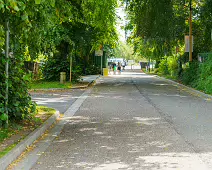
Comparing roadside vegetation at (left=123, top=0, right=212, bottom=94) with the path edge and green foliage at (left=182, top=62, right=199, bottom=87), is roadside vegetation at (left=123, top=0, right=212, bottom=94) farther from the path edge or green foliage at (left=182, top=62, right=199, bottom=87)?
the path edge

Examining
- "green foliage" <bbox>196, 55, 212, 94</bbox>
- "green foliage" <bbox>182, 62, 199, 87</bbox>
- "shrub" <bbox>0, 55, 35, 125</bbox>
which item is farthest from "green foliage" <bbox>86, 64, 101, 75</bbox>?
"shrub" <bbox>0, 55, 35, 125</bbox>

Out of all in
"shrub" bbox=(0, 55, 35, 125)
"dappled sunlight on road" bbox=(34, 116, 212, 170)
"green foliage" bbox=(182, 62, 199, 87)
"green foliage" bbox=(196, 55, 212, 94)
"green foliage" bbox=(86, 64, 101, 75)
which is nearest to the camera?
"dappled sunlight on road" bbox=(34, 116, 212, 170)

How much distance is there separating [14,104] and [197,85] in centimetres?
1601

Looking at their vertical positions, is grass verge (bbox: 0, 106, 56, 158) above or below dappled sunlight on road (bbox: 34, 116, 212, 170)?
above

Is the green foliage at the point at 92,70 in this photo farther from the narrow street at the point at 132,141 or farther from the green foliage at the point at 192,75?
the narrow street at the point at 132,141

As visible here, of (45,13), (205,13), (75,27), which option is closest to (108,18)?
(75,27)

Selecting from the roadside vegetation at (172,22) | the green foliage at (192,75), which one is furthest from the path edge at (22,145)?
the green foliage at (192,75)

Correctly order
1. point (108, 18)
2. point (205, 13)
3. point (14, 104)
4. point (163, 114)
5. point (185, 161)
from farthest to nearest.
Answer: point (205, 13)
point (108, 18)
point (163, 114)
point (14, 104)
point (185, 161)

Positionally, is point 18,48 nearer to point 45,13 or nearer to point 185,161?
point 45,13

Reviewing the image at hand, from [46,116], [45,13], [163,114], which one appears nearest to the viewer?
[45,13]

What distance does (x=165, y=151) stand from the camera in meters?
6.91

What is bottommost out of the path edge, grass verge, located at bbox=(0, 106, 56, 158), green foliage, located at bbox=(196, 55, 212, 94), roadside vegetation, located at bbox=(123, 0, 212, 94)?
the path edge

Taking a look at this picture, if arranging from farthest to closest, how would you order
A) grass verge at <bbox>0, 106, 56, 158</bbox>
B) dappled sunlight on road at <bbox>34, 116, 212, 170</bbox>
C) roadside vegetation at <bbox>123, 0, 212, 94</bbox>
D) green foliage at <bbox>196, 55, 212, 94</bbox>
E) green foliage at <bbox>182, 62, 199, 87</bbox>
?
1. green foliage at <bbox>182, 62, 199, 87</bbox>
2. roadside vegetation at <bbox>123, 0, 212, 94</bbox>
3. green foliage at <bbox>196, 55, 212, 94</bbox>
4. grass verge at <bbox>0, 106, 56, 158</bbox>
5. dappled sunlight on road at <bbox>34, 116, 212, 170</bbox>

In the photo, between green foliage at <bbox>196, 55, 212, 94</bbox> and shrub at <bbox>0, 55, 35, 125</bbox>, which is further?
green foliage at <bbox>196, 55, 212, 94</bbox>
